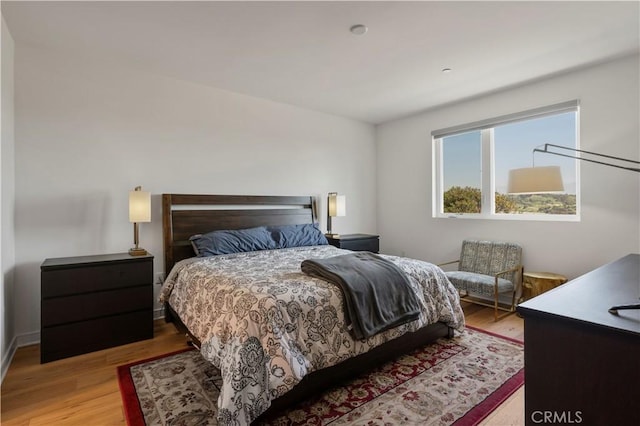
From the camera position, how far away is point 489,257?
3855mm

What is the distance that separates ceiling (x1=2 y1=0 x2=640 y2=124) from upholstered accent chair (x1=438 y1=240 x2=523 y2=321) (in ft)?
6.16

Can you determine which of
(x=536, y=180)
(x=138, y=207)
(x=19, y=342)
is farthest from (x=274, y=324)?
(x=19, y=342)

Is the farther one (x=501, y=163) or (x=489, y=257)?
(x=501, y=163)

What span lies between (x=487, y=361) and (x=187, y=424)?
6.90ft

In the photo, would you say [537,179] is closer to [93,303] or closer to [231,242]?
[231,242]

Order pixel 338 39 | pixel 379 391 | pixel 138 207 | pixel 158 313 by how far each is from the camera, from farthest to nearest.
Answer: pixel 158 313 < pixel 138 207 < pixel 338 39 < pixel 379 391

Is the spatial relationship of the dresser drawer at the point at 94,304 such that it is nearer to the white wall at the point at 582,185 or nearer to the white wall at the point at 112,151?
the white wall at the point at 112,151

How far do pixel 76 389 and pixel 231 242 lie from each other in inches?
64.2

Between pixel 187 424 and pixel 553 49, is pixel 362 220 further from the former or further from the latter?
pixel 187 424

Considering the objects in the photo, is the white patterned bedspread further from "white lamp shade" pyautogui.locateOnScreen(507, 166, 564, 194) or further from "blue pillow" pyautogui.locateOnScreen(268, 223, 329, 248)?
"white lamp shade" pyautogui.locateOnScreen(507, 166, 564, 194)

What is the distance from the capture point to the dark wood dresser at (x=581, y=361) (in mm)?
1022

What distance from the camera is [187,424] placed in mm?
1755

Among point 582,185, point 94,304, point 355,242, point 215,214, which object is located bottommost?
point 94,304

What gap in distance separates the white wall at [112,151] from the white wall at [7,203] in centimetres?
15
